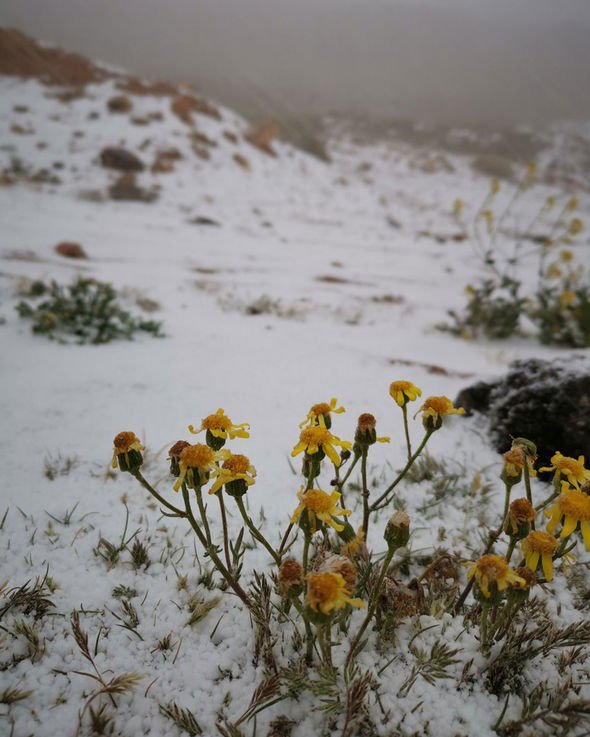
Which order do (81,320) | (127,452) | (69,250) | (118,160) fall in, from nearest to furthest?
(127,452)
(81,320)
(69,250)
(118,160)

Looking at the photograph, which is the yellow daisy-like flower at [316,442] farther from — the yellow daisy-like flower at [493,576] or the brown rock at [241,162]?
the brown rock at [241,162]

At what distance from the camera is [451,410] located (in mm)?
1154

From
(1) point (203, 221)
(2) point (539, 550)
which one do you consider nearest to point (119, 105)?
(1) point (203, 221)

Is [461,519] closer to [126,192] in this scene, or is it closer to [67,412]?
[67,412]

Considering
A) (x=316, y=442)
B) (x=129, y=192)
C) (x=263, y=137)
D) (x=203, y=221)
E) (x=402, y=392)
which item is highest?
(x=263, y=137)

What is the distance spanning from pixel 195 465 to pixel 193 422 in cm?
129

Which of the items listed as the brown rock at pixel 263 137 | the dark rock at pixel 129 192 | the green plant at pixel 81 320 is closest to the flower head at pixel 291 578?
the green plant at pixel 81 320

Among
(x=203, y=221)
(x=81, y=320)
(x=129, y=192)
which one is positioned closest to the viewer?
(x=81, y=320)

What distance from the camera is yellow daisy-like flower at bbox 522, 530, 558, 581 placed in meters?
0.89

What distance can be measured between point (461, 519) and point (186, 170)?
503 inches

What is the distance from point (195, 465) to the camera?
0.95 metres

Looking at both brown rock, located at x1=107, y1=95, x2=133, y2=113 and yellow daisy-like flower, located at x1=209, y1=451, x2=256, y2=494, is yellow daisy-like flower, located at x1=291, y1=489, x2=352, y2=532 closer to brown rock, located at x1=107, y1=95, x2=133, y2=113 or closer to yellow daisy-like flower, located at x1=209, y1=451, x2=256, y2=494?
yellow daisy-like flower, located at x1=209, y1=451, x2=256, y2=494

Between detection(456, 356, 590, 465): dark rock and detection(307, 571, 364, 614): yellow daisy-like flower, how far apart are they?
1276 mm

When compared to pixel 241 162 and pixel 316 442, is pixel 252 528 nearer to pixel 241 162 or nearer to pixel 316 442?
pixel 316 442
